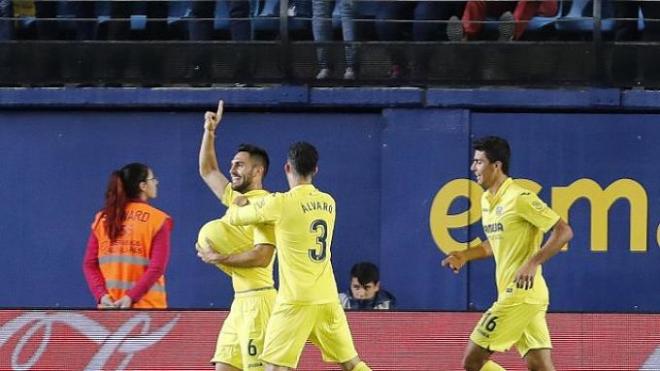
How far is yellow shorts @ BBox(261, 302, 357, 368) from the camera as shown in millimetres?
10125

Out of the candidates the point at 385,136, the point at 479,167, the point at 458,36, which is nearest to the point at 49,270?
the point at 385,136

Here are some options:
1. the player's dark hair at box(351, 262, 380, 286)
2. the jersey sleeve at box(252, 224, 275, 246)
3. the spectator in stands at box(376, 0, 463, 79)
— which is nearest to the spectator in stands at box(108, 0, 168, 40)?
the spectator in stands at box(376, 0, 463, 79)

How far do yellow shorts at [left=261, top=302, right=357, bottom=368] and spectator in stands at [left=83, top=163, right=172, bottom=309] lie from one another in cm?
254

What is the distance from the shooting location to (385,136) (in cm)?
1518

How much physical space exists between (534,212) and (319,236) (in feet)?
4.96

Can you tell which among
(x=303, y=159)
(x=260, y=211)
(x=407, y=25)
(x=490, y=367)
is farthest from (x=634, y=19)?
(x=260, y=211)

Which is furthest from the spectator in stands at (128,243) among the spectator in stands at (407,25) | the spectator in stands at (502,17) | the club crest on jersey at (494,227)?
the spectator in stands at (502,17)

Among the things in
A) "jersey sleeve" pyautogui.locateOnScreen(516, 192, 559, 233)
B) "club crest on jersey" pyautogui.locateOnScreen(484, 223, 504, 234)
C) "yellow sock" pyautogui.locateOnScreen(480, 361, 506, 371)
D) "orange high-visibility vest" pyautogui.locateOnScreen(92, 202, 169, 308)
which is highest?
"jersey sleeve" pyautogui.locateOnScreen(516, 192, 559, 233)

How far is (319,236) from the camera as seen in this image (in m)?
10.3

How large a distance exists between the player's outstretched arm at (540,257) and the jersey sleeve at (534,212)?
0.09m

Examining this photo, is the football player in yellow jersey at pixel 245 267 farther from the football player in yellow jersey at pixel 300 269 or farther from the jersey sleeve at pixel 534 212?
the jersey sleeve at pixel 534 212

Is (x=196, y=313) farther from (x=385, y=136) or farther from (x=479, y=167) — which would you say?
(x=385, y=136)

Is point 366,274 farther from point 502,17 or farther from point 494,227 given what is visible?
point 502,17

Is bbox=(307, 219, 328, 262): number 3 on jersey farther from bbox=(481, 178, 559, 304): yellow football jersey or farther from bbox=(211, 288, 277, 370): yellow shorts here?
bbox=(481, 178, 559, 304): yellow football jersey
